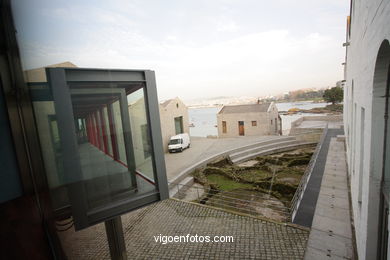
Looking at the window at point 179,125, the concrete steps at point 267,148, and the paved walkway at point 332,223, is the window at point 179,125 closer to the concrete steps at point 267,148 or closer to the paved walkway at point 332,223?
the concrete steps at point 267,148

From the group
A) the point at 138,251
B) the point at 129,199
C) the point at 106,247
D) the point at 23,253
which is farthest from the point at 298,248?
the point at 23,253

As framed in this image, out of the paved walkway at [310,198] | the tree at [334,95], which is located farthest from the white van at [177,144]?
the tree at [334,95]

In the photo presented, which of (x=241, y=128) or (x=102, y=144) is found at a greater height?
(x=102, y=144)

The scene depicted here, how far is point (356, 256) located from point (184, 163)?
11.1 metres

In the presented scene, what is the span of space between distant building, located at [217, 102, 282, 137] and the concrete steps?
4949 mm

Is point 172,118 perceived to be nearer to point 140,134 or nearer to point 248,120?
point 248,120

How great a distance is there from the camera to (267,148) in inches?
710

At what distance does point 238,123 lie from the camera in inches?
1016

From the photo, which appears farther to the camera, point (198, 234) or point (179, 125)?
point (179, 125)

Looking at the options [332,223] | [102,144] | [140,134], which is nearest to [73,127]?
[102,144]

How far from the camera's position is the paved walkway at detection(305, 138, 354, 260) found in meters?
5.00

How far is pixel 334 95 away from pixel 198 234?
3972 cm

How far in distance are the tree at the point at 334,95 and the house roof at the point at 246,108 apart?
1839cm

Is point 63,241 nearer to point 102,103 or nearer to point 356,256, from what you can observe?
point 102,103
